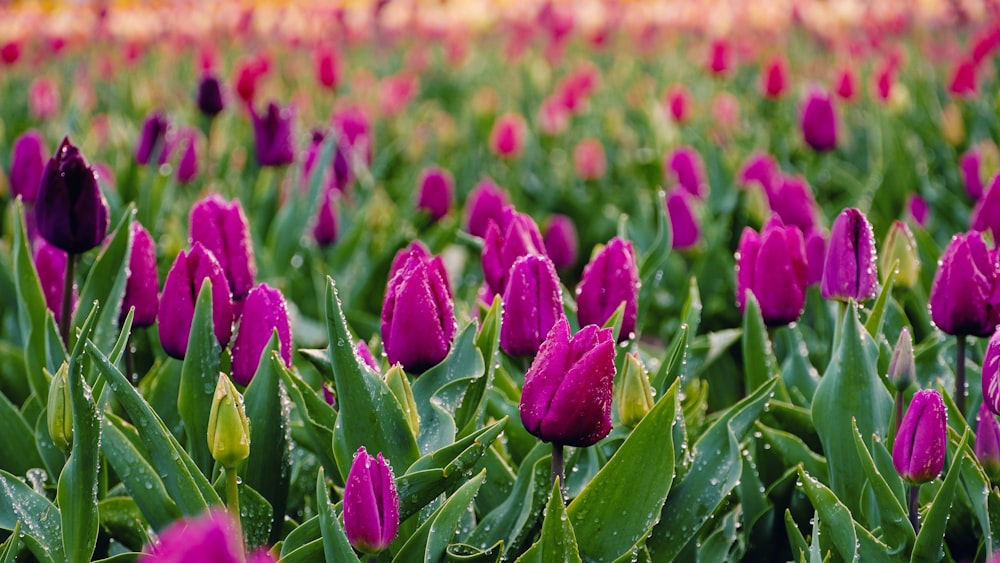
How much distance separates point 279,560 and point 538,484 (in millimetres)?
339

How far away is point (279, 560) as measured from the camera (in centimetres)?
125

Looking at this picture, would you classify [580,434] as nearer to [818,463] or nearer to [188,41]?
[818,463]

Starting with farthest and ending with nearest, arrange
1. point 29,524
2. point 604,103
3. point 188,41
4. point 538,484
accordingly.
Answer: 1. point 188,41
2. point 604,103
3. point 538,484
4. point 29,524

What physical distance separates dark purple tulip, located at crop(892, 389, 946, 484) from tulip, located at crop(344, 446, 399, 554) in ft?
1.81

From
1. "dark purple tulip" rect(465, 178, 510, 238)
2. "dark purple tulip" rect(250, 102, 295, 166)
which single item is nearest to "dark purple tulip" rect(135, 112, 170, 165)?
"dark purple tulip" rect(250, 102, 295, 166)

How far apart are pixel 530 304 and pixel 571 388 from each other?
0.82 feet

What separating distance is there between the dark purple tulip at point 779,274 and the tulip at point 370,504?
727 millimetres

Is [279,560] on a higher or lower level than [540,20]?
higher

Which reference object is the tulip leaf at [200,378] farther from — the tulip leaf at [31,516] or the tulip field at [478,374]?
the tulip leaf at [31,516]

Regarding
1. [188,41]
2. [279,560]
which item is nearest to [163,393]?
[279,560]

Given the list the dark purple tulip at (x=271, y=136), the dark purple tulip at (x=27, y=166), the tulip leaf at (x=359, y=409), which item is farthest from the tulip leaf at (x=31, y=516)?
the dark purple tulip at (x=271, y=136)

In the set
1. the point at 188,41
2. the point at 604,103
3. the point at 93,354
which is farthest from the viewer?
the point at 188,41

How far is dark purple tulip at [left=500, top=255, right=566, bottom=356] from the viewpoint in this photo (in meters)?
1.43

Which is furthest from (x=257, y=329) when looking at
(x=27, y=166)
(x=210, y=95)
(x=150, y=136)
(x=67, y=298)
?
(x=210, y=95)
